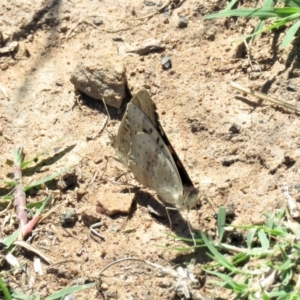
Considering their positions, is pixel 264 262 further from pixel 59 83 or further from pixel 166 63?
pixel 59 83

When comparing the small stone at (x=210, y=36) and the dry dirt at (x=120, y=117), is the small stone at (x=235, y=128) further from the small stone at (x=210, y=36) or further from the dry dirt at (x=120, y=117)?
the small stone at (x=210, y=36)

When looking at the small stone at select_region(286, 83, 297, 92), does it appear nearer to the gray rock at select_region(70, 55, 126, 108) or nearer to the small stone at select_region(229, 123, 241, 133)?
the small stone at select_region(229, 123, 241, 133)

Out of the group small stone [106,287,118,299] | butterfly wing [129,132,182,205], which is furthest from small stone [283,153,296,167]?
small stone [106,287,118,299]

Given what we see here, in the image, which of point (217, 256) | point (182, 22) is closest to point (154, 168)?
point (217, 256)

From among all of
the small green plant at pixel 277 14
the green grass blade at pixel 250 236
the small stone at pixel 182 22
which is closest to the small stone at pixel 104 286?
the green grass blade at pixel 250 236

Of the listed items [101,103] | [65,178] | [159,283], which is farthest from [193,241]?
[101,103]

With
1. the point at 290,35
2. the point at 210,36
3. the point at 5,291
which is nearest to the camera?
the point at 5,291

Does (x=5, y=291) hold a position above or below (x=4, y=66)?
below
